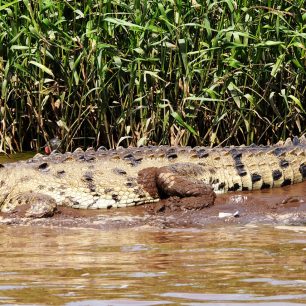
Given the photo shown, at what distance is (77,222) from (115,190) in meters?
0.88

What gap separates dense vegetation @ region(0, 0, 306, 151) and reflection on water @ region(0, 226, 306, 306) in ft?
9.87

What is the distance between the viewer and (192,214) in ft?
28.1

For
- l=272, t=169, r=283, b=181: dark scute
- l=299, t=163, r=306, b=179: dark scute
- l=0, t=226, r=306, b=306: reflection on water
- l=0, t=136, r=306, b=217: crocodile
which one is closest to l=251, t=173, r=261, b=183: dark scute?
l=0, t=136, r=306, b=217: crocodile

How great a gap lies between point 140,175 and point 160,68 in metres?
2.04

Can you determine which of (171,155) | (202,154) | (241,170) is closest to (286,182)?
(241,170)

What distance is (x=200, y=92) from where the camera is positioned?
10.7 m

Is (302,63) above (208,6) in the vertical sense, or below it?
below

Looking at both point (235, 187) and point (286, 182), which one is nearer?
point (235, 187)

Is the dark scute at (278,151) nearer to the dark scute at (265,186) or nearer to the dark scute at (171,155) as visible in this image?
the dark scute at (265,186)

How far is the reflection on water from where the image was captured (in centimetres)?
517

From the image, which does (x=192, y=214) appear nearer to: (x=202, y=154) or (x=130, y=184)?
(x=130, y=184)

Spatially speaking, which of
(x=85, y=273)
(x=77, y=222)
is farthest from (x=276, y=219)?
(x=85, y=273)

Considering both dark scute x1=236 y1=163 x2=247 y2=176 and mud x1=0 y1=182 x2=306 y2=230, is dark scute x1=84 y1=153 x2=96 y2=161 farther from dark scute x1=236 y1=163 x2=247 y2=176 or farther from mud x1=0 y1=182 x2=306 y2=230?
dark scute x1=236 y1=163 x2=247 y2=176

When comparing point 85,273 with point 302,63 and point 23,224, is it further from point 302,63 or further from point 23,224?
point 302,63
